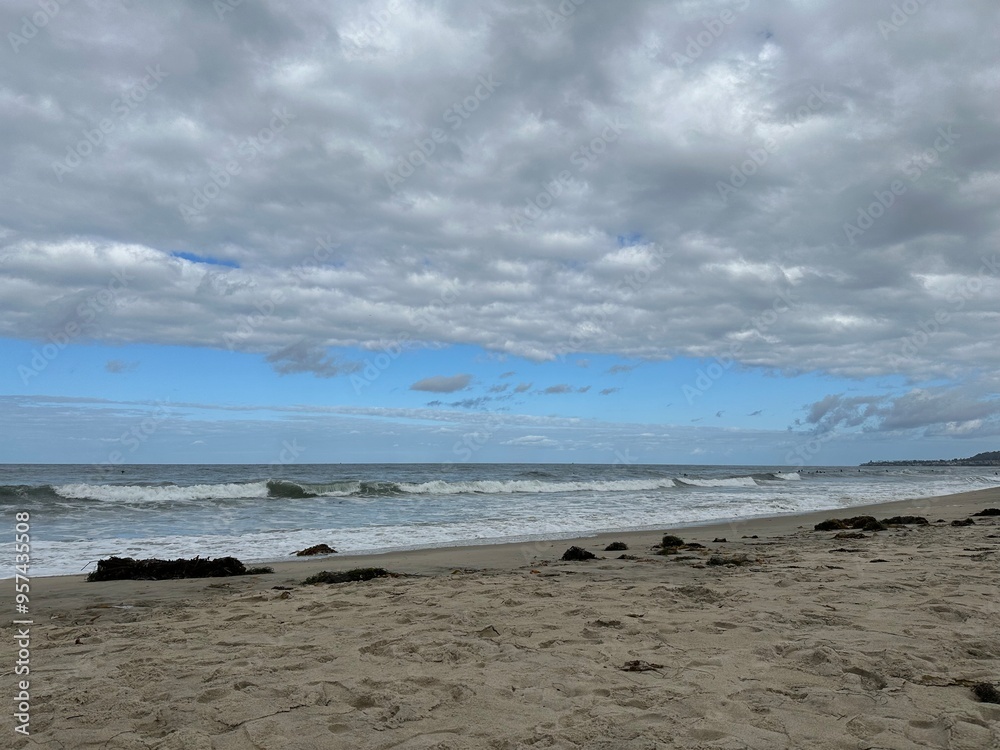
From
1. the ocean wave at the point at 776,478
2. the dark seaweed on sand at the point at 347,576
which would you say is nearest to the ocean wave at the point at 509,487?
the ocean wave at the point at 776,478

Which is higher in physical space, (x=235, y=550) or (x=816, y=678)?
(x=816, y=678)

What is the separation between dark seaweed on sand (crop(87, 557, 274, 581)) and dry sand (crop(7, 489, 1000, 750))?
65cm

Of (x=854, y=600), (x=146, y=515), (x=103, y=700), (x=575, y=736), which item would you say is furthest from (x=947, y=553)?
(x=146, y=515)

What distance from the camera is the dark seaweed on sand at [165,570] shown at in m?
8.71

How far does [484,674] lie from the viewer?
419 centimetres

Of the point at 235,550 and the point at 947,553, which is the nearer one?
the point at 947,553

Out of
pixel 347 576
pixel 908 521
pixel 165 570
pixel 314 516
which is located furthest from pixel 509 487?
pixel 347 576

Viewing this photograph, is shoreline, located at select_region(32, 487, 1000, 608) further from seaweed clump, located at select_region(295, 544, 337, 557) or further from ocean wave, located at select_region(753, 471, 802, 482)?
ocean wave, located at select_region(753, 471, 802, 482)

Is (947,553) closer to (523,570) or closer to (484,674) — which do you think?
(523,570)

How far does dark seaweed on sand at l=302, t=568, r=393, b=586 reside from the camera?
7.95m

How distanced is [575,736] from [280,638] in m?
2.95

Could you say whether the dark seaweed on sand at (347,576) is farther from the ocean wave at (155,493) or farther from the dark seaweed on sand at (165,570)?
the ocean wave at (155,493)

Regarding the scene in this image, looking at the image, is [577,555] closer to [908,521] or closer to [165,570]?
[165,570]

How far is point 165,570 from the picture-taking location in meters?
8.98
